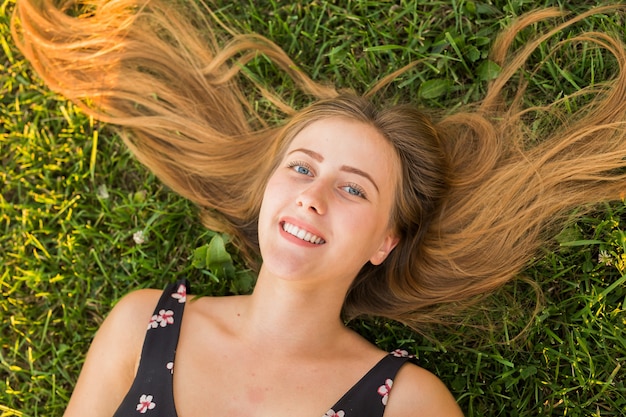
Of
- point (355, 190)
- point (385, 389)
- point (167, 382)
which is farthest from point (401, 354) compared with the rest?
point (167, 382)

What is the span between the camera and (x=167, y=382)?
3477 mm

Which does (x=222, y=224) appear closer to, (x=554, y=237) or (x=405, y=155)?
(x=405, y=155)

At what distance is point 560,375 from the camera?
3.92 metres

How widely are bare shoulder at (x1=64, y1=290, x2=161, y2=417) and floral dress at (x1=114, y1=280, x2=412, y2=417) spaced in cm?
7

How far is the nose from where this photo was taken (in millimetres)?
3213

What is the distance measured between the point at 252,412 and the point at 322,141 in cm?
127

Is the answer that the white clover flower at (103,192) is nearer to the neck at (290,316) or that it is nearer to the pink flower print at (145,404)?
the neck at (290,316)

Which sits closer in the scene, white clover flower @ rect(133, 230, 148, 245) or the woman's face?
the woman's face

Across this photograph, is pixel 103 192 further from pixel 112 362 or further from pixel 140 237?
pixel 112 362

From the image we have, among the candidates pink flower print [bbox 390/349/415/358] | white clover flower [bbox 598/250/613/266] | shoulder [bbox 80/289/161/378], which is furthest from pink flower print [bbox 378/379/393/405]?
white clover flower [bbox 598/250/613/266]

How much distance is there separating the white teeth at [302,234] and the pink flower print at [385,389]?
77 centimetres

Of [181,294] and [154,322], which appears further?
[181,294]

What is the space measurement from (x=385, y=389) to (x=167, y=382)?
3.28 feet

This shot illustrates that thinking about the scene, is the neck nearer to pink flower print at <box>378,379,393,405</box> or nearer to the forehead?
pink flower print at <box>378,379,393,405</box>
